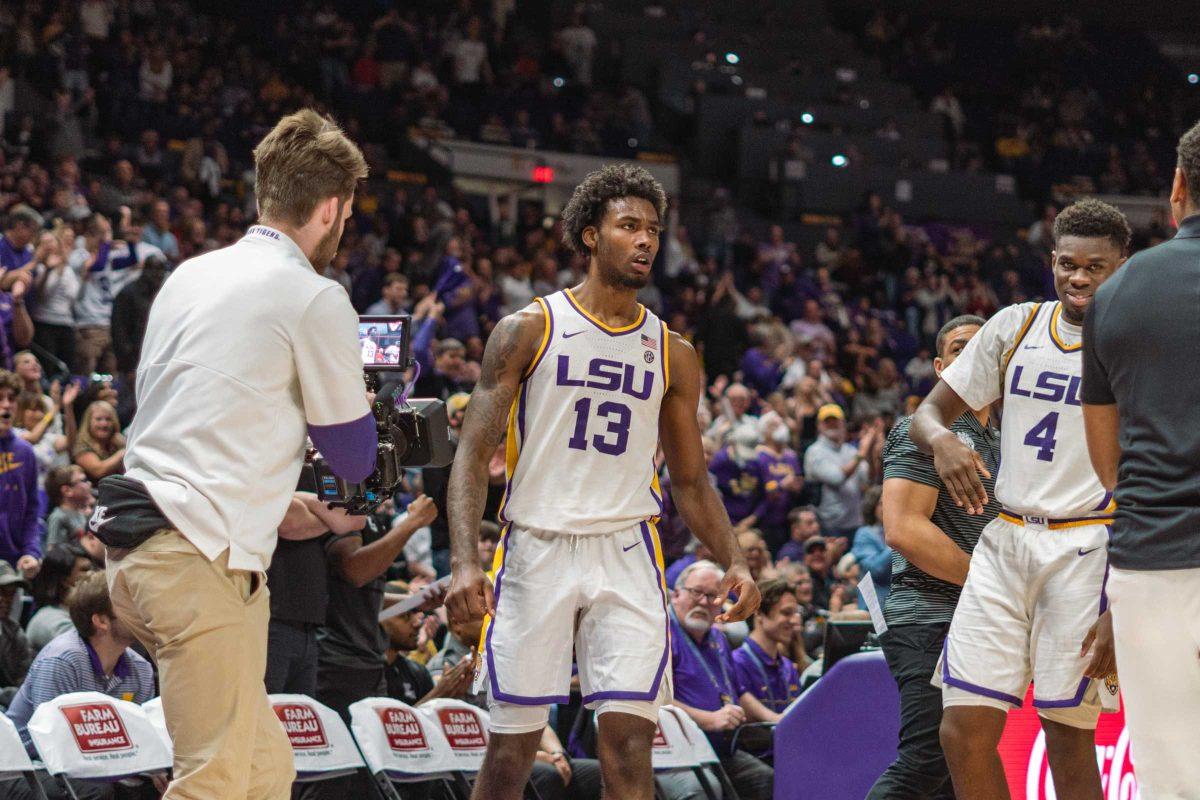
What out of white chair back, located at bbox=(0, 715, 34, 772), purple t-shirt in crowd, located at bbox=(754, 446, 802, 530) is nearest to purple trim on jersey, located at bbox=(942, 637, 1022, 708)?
white chair back, located at bbox=(0, 715, 34, 772)

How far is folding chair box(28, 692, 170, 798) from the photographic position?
629 cm

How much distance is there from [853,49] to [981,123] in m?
2.53

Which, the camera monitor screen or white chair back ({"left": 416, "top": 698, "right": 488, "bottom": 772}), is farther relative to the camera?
white chair back ({"left": 416, "top": 698, "right": 488, "bottom": 772})

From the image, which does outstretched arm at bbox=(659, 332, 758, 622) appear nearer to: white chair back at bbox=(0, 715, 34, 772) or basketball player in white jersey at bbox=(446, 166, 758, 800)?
basketball player in white jersey at bbox=(446, 166, 758, 800)

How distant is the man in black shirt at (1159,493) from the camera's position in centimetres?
333

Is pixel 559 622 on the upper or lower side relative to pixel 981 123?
lower

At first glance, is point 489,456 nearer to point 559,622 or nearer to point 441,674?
point 559,622

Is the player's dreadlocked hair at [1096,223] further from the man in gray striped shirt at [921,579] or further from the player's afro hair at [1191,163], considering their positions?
the player's afro hair at [1191,163]

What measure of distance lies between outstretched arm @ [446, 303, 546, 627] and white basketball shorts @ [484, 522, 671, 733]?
15 centimetres

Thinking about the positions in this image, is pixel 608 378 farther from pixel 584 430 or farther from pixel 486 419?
pixel 486 419

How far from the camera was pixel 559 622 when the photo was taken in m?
5.03

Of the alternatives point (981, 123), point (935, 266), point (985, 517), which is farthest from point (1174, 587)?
point (981, 123)

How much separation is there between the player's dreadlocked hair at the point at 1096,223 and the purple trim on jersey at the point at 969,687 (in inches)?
57.2

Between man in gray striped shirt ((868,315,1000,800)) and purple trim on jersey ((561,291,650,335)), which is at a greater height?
purple trim on jersey ((561,291,650,335))
